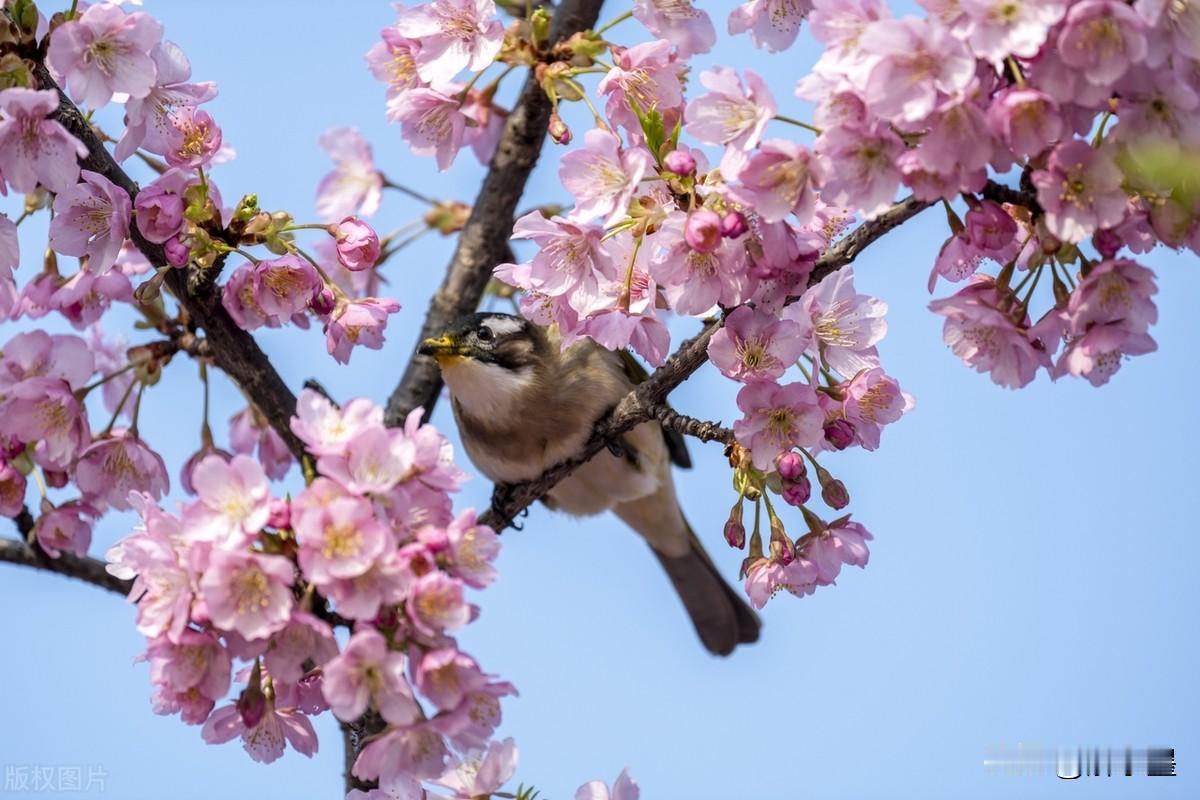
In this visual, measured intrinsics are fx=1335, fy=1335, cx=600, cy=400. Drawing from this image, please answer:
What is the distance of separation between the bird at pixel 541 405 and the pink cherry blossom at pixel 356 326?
1.31 meters

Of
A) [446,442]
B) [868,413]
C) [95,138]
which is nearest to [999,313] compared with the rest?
[868,413]

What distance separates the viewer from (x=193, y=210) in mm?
3414

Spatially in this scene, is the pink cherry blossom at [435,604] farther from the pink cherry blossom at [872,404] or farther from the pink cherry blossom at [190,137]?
the pink cherry blossom at [190,137]

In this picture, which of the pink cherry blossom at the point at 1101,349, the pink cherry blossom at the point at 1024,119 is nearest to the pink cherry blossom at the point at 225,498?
the pink cherry blossom at the point at 1024,119

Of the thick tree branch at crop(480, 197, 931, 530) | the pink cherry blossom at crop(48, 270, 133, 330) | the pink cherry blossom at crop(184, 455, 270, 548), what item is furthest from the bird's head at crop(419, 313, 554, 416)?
the pink cherry blossom at crop(184, 455, 270, 548)

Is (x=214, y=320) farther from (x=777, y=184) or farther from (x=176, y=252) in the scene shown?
(x=777, y=184)

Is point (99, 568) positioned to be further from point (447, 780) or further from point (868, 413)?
point (868, 413)

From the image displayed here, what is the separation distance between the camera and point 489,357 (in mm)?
5422

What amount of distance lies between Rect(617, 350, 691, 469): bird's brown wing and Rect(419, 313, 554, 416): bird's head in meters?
0.42

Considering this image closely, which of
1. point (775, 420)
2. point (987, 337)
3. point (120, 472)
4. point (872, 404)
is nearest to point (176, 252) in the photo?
point (120, 472)

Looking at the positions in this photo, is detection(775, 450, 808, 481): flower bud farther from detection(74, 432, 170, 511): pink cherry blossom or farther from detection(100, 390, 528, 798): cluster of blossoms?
detection(74, 432, 170, 511): pink cherry blossom

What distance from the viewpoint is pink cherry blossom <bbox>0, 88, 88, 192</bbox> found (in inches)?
118

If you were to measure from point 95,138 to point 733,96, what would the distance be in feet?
5.70

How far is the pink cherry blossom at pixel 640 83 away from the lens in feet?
11.5
